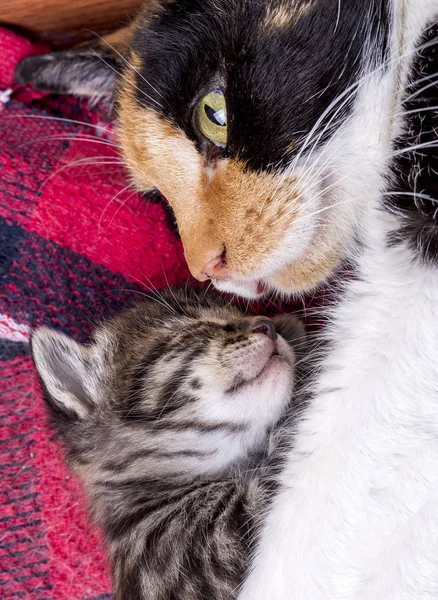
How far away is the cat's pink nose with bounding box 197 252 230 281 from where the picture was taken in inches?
43.8

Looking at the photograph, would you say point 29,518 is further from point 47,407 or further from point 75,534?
Answer: point 47,407

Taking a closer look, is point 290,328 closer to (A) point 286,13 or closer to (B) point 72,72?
(A) point 286,13

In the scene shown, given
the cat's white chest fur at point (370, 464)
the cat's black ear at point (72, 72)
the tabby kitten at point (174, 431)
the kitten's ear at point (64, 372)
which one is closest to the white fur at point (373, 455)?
the cat's white chest fur at point (370, 464)

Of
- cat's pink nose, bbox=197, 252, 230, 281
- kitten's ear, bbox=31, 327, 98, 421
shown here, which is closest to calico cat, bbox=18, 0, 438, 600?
cat's pink nose, bbox=197, 252, 230, 281

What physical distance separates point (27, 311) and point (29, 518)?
1.58 ft

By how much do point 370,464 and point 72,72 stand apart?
111 cm

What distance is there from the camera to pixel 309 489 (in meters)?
1.07

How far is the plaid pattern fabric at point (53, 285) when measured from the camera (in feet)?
4.81

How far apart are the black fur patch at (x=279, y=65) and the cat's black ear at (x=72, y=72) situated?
51 centimetres

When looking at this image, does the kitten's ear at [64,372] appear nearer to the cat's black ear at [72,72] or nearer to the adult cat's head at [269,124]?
the adult cat's head at [269,124]

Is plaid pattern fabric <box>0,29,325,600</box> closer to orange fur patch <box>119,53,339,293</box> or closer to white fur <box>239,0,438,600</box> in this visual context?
orange fur patch <box>119,53,339,293</box>

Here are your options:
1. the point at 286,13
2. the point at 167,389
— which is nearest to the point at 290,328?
the point at 167,389

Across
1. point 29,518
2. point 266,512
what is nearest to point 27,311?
point 29,518

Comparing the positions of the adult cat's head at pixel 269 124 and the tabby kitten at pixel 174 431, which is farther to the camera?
the tabby kitten at pixel 174 431
